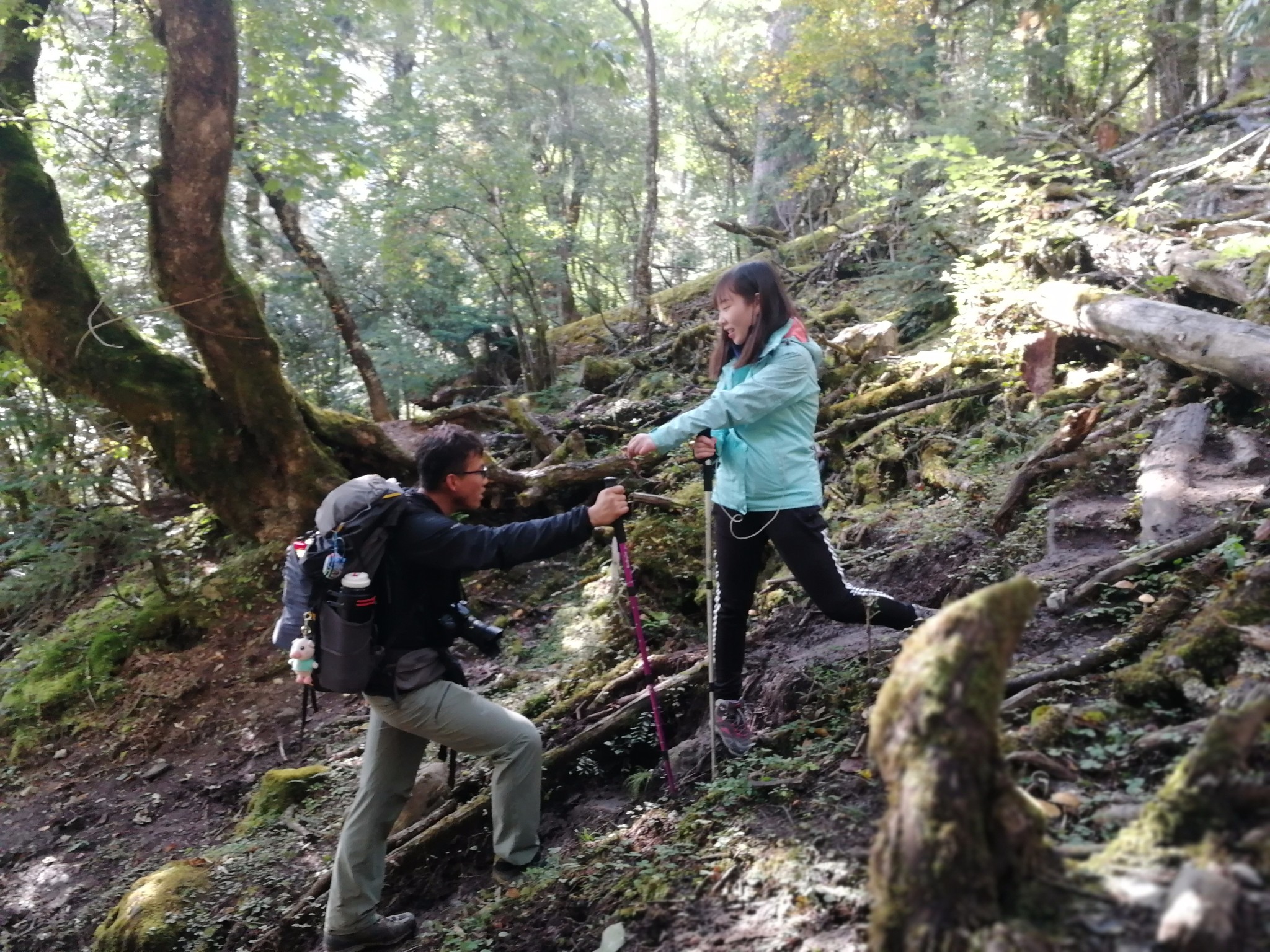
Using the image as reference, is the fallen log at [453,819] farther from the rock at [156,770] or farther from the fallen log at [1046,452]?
the rock at [156,770]

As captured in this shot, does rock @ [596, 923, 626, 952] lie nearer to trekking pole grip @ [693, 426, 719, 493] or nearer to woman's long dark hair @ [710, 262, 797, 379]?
trekking pole grip @ [693, 426, 719, 493]

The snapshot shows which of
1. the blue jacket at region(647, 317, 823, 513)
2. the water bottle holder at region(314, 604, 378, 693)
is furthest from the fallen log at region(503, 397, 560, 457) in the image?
the water bottle holder at region(314, 604, 378, 693)

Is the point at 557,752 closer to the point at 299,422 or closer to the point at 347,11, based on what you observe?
the point at 299,422

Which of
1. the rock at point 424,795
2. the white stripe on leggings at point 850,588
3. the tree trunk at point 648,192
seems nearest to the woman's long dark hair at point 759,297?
the white stripe on leggings at point 850,588

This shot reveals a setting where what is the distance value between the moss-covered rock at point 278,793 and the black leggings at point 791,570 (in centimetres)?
334

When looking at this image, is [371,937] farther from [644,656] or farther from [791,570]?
[791,570]

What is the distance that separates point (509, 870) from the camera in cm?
Answer: 388

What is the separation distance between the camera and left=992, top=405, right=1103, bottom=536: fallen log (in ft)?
18.0

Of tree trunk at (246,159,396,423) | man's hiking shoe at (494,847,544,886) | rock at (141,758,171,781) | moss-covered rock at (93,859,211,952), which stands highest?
tree trunk at (246,159,396,423)

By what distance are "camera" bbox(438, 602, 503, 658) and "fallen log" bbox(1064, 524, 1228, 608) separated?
2843 mm

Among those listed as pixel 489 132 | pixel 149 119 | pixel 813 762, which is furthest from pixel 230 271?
pixel 489 132

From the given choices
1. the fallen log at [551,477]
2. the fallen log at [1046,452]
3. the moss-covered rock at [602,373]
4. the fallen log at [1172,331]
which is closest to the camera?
the fallen log at [1172,331]

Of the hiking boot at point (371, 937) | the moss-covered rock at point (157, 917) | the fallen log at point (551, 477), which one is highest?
the fallen log at point (551, 477)

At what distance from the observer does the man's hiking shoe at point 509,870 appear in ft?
12.6
